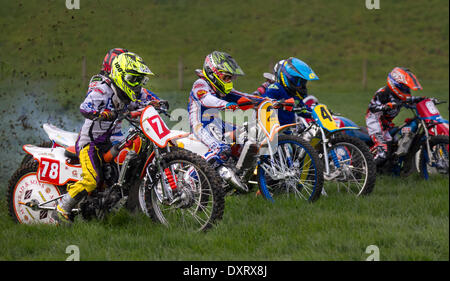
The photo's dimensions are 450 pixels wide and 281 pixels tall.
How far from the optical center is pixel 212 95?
7422 millimetres

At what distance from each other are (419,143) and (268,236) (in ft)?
14.5

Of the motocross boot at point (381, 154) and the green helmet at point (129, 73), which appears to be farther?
the motocross boot at point (381, 154)

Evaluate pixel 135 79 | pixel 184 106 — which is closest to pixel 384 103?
pixel 135 79

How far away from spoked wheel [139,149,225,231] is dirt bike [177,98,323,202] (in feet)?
3.61

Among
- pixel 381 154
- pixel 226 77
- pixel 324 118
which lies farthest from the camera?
pixel 381 154

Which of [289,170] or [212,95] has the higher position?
[212,95]

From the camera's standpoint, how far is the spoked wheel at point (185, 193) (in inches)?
233

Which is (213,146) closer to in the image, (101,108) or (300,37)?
(101,108)

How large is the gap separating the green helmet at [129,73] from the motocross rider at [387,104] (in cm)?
471

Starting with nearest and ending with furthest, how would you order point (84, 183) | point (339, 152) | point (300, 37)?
point (84, 183)
point (339, 152)
point (300, 37)

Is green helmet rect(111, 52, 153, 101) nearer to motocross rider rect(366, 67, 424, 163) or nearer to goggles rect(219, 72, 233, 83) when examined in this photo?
goggles rect(219, 72, 233, 83)

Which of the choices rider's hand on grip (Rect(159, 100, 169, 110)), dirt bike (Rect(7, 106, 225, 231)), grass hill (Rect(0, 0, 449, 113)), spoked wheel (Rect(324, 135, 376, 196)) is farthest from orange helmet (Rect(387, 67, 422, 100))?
grass hill (Rect(0, 0, 449, 113))

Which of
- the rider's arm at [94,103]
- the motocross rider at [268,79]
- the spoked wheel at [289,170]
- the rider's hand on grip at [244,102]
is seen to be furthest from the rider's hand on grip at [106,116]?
the motocross rider at [268,79]

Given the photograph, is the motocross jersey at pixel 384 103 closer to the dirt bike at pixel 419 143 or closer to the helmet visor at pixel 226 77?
the dirt bike at pixel 419 143
